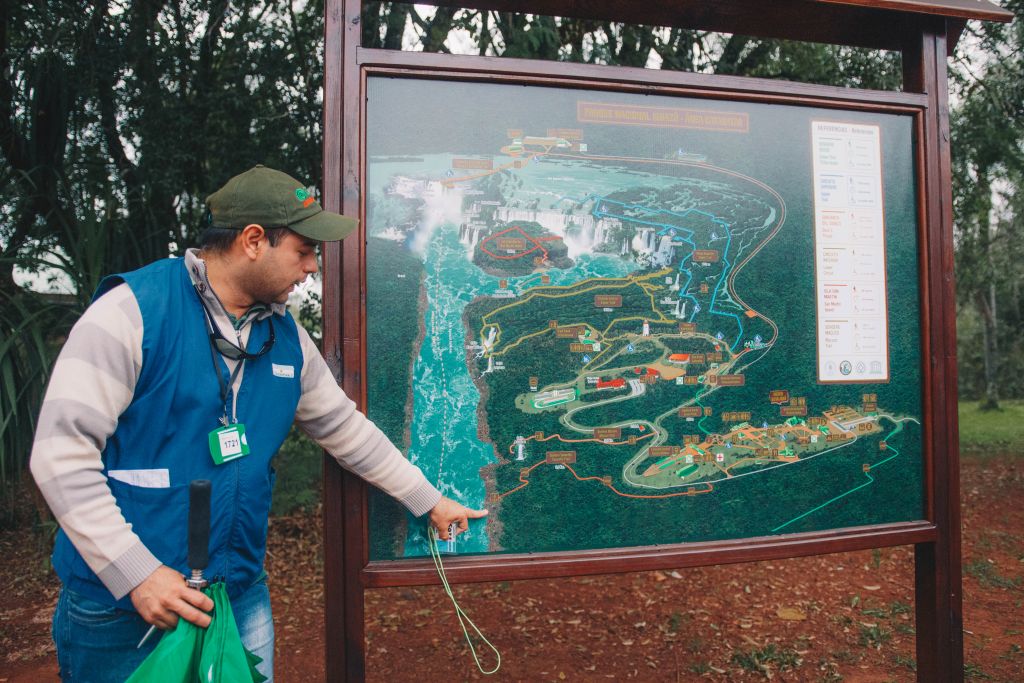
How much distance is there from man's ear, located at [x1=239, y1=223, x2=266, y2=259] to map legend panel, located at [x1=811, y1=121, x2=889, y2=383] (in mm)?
1854

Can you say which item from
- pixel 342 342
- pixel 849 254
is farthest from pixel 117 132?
pixel 849 254

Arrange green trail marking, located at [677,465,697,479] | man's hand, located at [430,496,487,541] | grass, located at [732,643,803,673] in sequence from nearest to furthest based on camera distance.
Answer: man's hand, located at [430,496,487,541] → green trail marking, located at [677,465,697,479] → grass, located at [732,643,803,673]

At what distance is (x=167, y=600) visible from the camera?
1508 mm

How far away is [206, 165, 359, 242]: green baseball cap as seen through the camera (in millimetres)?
1712

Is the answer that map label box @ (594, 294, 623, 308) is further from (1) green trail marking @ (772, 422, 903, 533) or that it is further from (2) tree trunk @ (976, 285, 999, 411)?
(2) tree trunk @ (976, 285, 999, 411)

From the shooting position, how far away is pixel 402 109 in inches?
81.5

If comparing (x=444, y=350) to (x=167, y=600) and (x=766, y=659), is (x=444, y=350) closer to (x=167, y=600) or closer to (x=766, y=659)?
(x=167, y=600)

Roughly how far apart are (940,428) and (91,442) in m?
2.69

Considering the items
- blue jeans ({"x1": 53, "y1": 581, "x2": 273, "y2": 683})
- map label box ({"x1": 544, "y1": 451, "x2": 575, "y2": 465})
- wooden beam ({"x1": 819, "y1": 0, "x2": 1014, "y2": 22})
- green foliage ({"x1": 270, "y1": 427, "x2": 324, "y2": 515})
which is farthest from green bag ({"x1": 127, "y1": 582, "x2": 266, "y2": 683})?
green foliage ({"x1": 270, "y1": 427, "x2": 324, "y2": 515})

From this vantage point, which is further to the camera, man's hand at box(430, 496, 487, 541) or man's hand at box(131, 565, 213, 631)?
man's hand at box(430, 496, 487, 541)

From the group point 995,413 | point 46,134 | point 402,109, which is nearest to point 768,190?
point 402,109

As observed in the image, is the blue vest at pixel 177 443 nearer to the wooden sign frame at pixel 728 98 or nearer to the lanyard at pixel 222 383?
the lanyard at pixel 222 383

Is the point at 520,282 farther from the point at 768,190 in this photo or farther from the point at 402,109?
the point at 768,190

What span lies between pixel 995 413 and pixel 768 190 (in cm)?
1306
